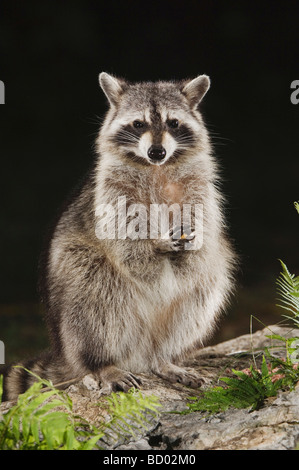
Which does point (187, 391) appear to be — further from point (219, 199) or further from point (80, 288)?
point (219, 199)

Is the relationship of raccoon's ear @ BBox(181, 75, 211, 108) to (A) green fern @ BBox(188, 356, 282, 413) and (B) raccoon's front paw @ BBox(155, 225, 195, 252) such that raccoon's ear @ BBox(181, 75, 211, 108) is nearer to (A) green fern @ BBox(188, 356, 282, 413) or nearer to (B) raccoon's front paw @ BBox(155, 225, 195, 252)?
(B) raccoon's front paw @ BBox(155, 225, 195, 252)

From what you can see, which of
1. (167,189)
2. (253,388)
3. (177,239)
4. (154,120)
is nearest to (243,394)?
(253,388)

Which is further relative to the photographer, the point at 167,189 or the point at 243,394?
the point at 167,189

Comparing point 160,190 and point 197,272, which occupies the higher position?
point 160,190

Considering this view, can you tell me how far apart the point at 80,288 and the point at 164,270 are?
48 cm

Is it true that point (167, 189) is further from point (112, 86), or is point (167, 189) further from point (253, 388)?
point (253, 388)

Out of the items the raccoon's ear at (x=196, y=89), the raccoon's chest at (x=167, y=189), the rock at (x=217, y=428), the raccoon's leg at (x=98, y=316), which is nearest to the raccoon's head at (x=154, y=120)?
the raccoon's ear at (x=196, y=89)

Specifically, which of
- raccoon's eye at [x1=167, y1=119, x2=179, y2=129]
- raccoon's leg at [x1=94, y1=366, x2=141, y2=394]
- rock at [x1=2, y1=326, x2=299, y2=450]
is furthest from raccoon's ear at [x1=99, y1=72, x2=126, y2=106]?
rock at [x1=2, y1=326, x2=299, y2=450]

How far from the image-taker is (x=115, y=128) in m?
3.65

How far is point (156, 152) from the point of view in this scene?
3293 millimetres

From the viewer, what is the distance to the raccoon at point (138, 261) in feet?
11.3

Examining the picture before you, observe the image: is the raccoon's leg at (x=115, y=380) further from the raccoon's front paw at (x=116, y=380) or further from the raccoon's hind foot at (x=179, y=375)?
the raccoon's hind foot at (x=179, y=375)

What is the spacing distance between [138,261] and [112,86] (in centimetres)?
106
